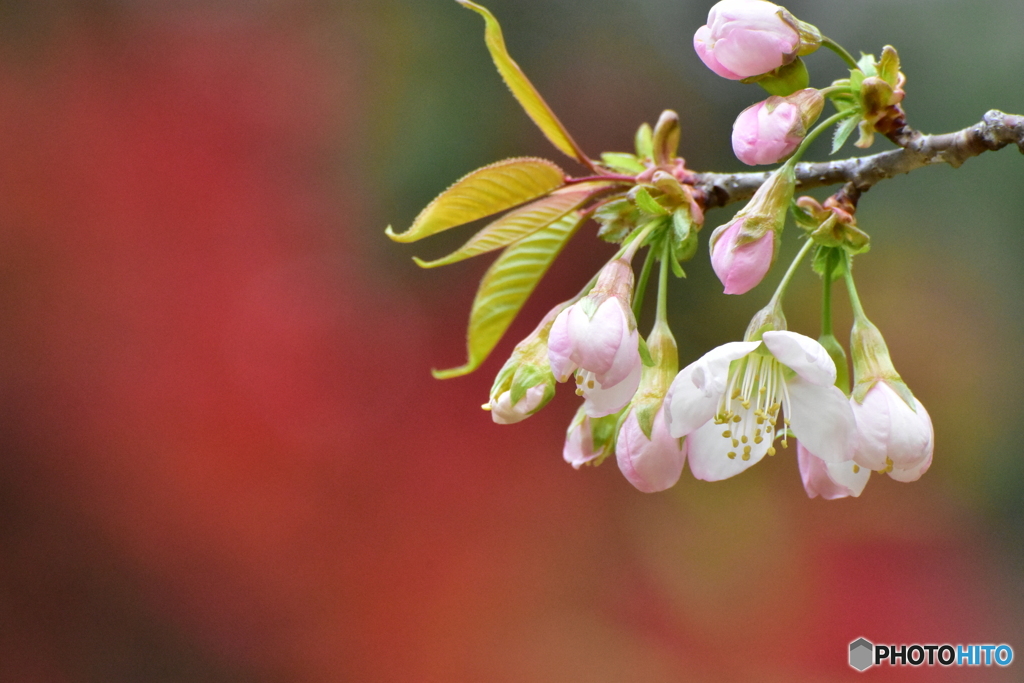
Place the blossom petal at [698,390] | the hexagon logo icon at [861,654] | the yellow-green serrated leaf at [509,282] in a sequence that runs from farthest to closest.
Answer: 1. the hexagon logo icon at [861,654]
2. the yellow-green serrated leaf at [509,282]
3. the blossom petal at [698,390]

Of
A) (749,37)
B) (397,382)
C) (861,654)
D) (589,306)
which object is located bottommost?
(861,654)

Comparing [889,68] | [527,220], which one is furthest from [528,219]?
[889,68]

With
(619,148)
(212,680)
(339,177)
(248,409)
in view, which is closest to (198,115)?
(339,177)

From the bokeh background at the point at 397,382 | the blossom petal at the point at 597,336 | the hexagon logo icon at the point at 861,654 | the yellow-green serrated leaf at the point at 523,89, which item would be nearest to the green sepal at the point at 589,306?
the blossom petal at the point at 597,336

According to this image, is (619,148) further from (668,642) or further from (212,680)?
(212,680)

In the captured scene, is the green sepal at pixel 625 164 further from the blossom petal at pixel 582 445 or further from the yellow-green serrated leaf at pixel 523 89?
the blossom petal at pixel 582 445

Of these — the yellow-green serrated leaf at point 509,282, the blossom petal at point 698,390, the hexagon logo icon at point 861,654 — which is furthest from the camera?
the hexagon logo icon at point 861,654

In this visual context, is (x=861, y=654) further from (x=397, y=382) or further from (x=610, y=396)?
(x=610, y=396)

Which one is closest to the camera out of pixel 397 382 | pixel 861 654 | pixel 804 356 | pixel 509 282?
pixel 804 356

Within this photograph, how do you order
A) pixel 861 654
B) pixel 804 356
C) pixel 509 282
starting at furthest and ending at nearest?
pixel 861 654 < pixel 509 282 < pixel 804 356
